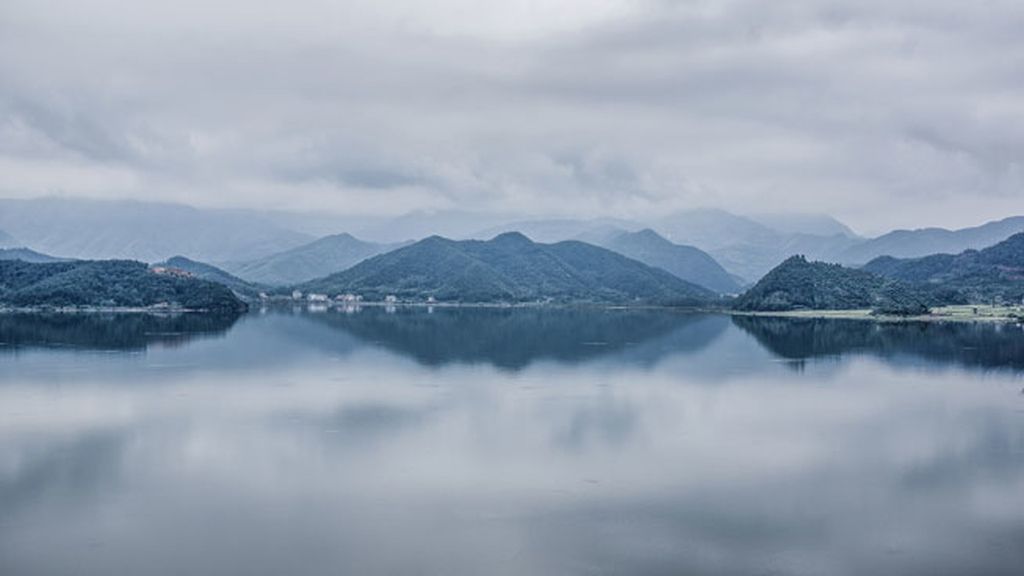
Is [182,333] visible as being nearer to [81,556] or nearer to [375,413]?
[375,413]

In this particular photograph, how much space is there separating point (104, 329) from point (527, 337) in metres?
30.7

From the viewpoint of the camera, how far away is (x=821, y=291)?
9994cm

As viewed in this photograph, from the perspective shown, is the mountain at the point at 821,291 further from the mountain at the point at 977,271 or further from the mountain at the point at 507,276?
the mountain at the point at 507,276

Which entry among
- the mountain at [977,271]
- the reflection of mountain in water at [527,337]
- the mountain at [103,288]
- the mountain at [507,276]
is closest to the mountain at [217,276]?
the mountain at [507,276]

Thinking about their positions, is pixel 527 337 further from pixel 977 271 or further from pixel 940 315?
pixel 977 271

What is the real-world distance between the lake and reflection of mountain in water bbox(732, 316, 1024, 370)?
250 centimetres

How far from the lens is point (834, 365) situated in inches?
1646


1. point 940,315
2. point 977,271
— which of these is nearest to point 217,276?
point 940,315

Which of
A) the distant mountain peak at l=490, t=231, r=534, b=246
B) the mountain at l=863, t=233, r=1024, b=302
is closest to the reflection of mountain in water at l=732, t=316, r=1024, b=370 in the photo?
the mountain at l=863, t=233, r=1024, b=302

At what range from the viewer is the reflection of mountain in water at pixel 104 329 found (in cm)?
4975

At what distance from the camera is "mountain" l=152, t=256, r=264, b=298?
13739cm

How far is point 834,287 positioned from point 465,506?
9368 cm

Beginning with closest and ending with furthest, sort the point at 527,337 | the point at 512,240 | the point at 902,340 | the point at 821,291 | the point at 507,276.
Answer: the point at 902,340 < the point at 527,337 < the point at 821,291 < the point at 507,276 < the point at 512,240

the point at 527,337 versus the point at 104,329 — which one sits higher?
the point at 104,329
